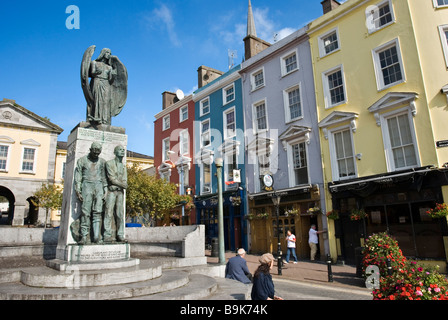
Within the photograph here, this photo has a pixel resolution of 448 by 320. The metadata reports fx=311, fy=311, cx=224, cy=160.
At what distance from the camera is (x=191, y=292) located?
5605 millimetres

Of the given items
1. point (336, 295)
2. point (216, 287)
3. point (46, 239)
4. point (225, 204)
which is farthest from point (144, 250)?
point (225, 204)

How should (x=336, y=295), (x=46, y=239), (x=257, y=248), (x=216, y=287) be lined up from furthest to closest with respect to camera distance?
1. (x=257, y=248)
2. (x=46, y=239)
3. (x=336, y=295)
4. (x=216, y=287)

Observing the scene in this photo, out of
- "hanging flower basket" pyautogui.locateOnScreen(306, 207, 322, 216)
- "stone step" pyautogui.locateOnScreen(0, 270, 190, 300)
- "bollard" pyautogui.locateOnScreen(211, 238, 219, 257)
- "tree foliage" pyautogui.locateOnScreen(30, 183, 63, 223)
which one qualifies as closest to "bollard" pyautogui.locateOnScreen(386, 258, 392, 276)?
"stone step" pyautogui.locateOnScreen(0, 270, 190, 300)

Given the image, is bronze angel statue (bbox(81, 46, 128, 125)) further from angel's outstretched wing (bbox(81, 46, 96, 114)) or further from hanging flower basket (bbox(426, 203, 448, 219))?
hanging flower basket (bbox(426, 203, 448, 219))

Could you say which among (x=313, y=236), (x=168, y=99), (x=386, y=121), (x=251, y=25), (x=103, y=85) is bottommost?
(x=313, y=236)

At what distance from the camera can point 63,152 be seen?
34.8 m

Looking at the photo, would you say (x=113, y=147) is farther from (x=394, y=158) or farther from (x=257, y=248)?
(x=257, y=248)

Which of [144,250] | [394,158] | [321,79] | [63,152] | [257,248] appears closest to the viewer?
[144,250]

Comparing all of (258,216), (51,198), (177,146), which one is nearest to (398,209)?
(258,216)

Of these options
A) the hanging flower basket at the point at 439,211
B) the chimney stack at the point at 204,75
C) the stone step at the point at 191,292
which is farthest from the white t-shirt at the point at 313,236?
the chimney stack at the point at 204,75

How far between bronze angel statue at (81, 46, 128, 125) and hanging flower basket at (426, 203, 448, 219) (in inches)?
479

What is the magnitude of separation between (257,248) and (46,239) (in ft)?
43.5

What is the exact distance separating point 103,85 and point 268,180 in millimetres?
12283

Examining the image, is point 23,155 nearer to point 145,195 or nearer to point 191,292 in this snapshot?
point 145,195
